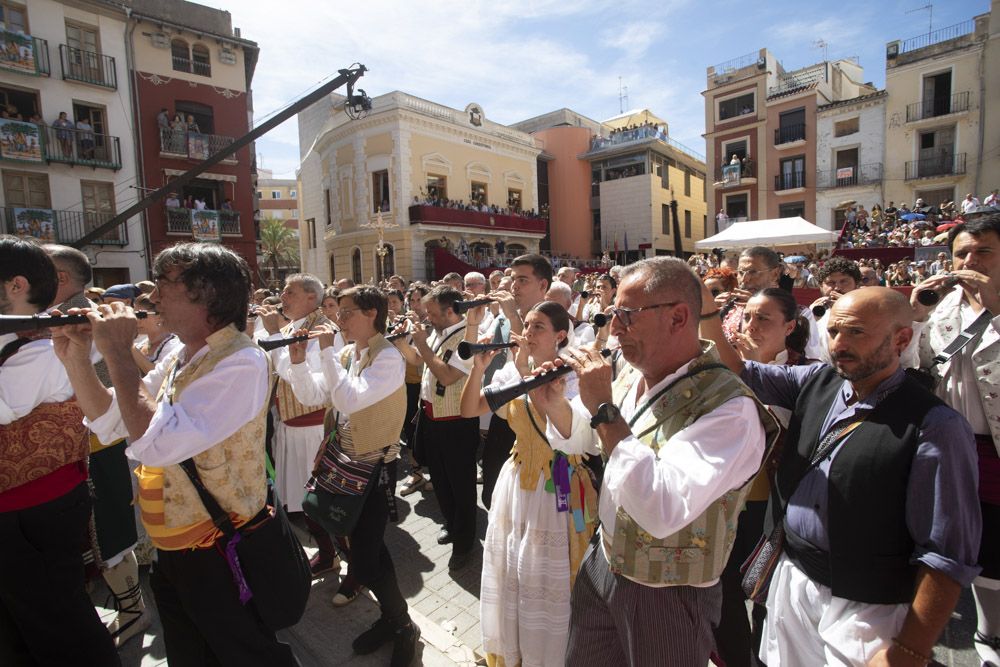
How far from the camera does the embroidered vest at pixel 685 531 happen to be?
1.82 meters

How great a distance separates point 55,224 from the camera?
1741cm

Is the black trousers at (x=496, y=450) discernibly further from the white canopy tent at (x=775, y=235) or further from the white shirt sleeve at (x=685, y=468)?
the white canopy tent at (x=775, y=235)

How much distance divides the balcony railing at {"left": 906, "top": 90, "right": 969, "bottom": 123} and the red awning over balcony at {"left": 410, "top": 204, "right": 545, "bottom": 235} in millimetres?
17272

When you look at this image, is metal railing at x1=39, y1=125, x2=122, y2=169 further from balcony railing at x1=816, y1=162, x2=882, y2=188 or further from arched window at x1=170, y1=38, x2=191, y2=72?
balcony railing at x1=816, y1=162, x2=882, y2=188

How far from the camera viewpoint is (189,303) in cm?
213

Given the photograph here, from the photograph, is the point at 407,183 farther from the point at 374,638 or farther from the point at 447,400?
the point at 374,638

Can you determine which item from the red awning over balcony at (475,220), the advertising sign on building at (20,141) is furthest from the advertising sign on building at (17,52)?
the red awning over balcony at (475,220)

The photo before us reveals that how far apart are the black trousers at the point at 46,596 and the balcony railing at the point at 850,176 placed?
1145 inches

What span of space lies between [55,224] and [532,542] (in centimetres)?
2137

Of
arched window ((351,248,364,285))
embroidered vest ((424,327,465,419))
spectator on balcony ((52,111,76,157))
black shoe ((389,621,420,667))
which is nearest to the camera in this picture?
black shoe ((389,621,420,667))

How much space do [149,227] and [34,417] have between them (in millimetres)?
20590

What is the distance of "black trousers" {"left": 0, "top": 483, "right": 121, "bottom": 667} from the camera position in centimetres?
246

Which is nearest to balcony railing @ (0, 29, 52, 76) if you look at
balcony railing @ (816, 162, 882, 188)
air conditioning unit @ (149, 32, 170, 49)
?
air conditioning unit @ (149, 32, 170, 49)

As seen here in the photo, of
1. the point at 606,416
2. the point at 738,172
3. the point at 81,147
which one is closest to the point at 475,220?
the point at 738,172
